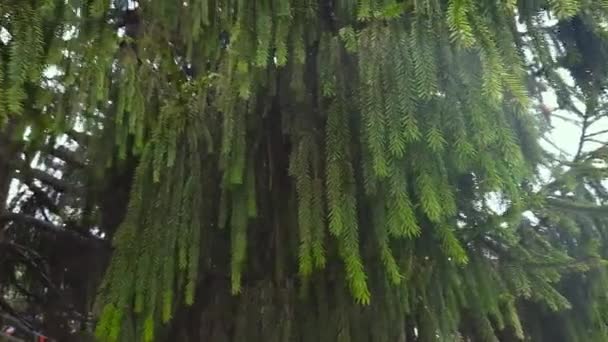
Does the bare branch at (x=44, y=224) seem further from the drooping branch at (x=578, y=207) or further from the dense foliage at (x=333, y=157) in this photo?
the drooping branch at (x=578, y=207)

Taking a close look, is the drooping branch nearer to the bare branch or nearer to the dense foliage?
the dense foliage

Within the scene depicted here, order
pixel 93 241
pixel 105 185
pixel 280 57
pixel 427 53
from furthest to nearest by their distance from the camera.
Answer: pixel 93 241
pixel 105 185
pixel 280 57
pixel 427 53

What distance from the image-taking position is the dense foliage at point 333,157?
A: 5.86 feet

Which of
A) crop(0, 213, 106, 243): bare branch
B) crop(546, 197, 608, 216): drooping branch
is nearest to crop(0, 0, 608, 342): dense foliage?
crop(546, 197, 608, 216): drooping branch

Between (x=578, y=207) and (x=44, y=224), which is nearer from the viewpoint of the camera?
(x=578, y=207)

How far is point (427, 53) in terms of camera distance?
1.75 meters

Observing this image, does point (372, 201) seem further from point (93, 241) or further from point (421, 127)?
point (93, 241)

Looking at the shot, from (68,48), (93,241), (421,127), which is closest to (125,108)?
(68,48)

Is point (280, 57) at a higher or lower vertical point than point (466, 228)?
higher

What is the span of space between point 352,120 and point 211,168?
753 mm

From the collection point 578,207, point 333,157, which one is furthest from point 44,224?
point 578,207

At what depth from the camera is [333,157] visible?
6.59ft

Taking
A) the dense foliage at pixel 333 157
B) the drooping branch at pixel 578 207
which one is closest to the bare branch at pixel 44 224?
the dense foliage at pixel 333 157

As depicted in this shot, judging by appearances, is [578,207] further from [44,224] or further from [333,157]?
[44,224]
